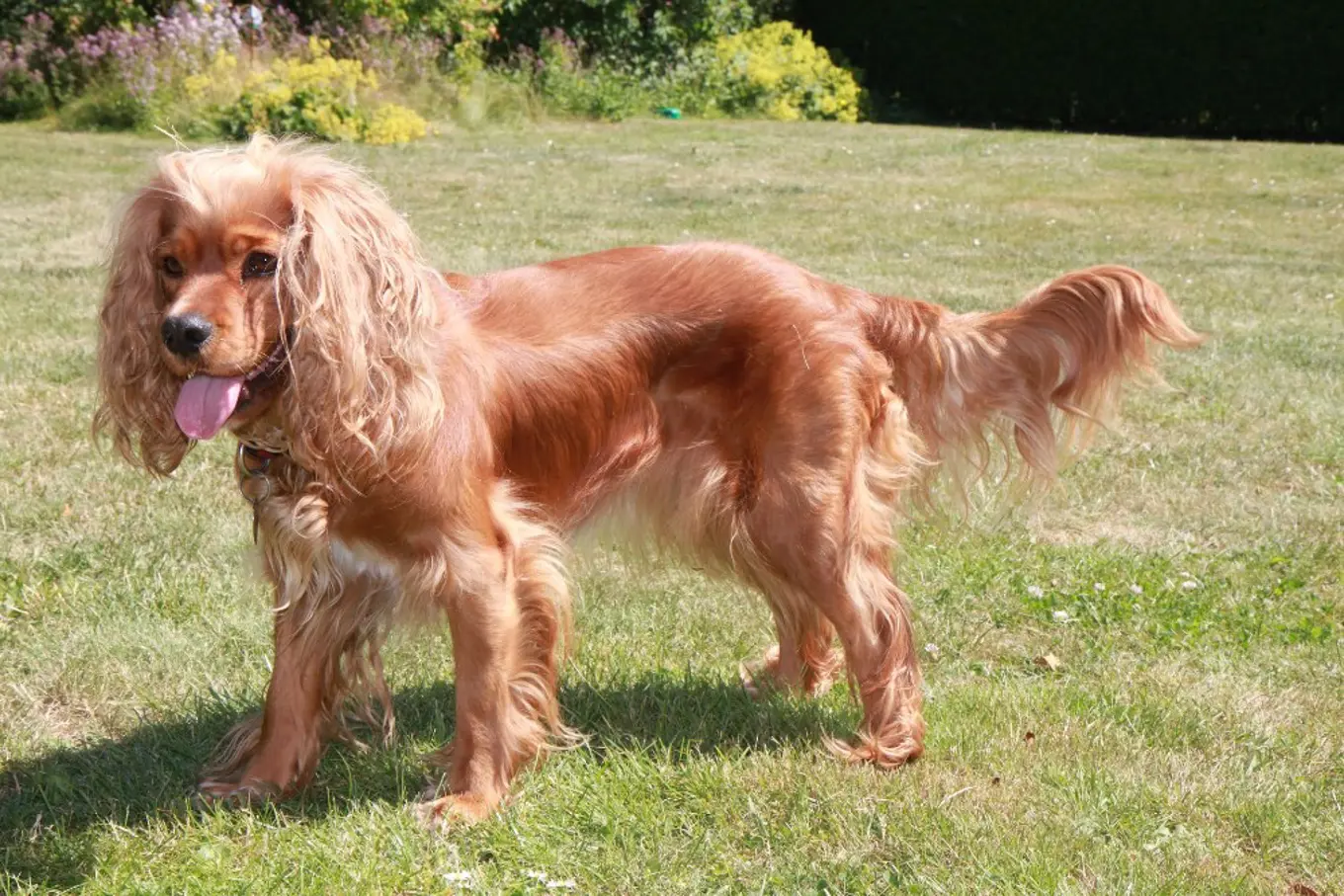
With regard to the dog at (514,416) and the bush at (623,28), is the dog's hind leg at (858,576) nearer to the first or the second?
the dog at (514,416)

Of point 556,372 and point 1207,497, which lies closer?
point 556,372

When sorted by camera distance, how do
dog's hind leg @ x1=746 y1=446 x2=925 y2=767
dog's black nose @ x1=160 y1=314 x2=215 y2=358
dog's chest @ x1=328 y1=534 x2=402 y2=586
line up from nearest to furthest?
dog's black nose @ x1=160 y1=314 x2=215 y2=358, dog's chest @ x1=328 y1=534 x2=402 y2=586, dog's hind leg @ x1=746 y1=446 x2=925 y2=767

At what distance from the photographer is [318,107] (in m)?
15.8

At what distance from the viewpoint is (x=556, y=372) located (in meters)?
3.51

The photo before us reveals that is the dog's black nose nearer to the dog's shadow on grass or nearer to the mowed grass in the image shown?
the mowed grass

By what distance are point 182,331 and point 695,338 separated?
132cm

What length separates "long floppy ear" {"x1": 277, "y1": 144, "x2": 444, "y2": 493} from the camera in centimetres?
302

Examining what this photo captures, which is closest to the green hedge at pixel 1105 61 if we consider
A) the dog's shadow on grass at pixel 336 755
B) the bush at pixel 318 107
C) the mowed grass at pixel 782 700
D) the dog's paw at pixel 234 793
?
the bush at pixel 318 107

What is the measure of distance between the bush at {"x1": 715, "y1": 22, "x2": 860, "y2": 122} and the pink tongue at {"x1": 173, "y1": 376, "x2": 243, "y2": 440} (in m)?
18.9

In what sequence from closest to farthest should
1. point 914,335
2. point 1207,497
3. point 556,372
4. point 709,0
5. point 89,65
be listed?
point 556,372 → point 914,335 → point 1207,497 → point 89,65 → point 709,0

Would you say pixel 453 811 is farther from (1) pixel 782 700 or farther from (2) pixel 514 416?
(1) pixel 782 700

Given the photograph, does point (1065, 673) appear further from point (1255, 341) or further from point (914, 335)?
point (1255, 341)

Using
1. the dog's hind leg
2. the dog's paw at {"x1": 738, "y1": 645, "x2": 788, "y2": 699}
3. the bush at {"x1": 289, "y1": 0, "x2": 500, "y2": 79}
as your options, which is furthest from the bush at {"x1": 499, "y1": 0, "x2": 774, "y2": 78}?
the dog's hind leg

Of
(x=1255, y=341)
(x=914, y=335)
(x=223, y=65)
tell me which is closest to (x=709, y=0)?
(x=223, y=65)
